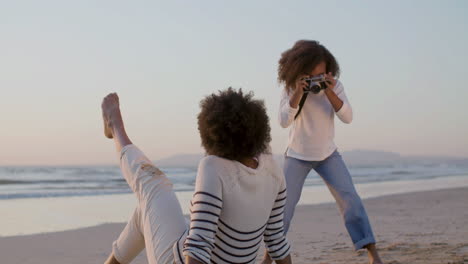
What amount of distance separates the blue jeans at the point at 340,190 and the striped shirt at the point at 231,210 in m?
1.93

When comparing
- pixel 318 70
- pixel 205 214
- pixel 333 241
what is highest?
pixel 318 70

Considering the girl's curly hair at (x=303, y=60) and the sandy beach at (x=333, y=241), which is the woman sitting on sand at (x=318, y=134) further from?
the sandy beach at (x=333, y=241)

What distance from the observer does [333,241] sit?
23.1ft

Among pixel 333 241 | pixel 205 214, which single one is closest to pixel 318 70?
pixel 205 214

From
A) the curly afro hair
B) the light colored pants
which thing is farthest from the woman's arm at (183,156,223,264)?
the light colored pants

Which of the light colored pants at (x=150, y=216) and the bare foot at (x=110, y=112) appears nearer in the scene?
→ the light colored pants at (x=150, y=216)

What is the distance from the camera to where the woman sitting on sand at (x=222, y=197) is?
2.54 m

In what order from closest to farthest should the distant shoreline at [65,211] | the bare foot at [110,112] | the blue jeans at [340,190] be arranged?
the bare foot at [110,112], the blue jeans at [340,190], the distant shoreline at [65,211]

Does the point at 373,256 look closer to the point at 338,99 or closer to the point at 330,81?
the point at 338,99

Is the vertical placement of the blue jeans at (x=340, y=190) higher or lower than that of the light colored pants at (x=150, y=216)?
lower

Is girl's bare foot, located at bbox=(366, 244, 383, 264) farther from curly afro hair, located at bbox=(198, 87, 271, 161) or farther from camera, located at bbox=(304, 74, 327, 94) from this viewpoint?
curly afro hair, located at bbox=(198, 87, 271, 161)

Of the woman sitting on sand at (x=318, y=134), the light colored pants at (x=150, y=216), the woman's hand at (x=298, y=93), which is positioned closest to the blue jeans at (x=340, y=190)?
the woman sitting on sand at (x=318, y=134)

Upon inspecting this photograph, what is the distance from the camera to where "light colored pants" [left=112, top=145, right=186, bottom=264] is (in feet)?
9.52

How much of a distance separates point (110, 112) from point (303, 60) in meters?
1.74
